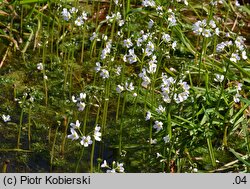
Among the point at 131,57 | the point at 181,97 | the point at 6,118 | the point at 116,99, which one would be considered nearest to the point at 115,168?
the point at 181,97

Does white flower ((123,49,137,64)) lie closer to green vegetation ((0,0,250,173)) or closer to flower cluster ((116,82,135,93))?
green vegetation ((0,0,250,173))

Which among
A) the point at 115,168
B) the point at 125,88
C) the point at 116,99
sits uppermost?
the point at 116,99

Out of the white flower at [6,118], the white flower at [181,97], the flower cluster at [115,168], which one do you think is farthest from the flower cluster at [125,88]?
the white flower at [6,118]

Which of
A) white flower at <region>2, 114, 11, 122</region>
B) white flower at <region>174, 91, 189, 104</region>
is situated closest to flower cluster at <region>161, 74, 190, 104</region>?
white flower at <region>174, 91, 189, 104</region>

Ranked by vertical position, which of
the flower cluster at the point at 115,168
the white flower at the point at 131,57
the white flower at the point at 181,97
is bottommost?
the flower cluster at the point at 115,168

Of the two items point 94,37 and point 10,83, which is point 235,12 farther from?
point 10,83

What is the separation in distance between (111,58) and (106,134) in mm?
686

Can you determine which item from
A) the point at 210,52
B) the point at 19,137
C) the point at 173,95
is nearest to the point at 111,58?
the point at 173,95

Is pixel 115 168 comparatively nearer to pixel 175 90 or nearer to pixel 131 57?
pixel 175 90

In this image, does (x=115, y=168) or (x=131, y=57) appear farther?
(x=131, y=57)

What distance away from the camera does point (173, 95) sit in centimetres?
486

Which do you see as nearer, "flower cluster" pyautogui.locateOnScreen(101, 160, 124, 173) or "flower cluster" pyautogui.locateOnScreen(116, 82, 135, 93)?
"flower cluster" pyautogui.locateOnScreen(101, 160, 124, 173)

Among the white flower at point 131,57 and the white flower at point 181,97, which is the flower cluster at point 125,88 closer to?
the white flower at point 131,57
